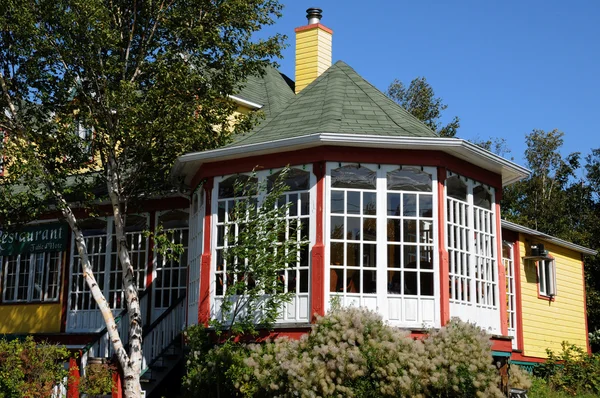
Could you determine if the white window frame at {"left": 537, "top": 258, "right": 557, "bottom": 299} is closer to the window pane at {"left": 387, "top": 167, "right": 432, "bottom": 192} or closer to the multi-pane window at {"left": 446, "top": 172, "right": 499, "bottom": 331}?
the multi-pane window at {"left": 446, "top": 172, "right": 499, "bottom": 331}

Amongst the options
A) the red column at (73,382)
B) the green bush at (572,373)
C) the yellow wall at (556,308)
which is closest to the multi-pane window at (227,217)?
the red column at (73,382)

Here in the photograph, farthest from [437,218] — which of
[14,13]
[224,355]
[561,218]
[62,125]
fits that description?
[561,218]

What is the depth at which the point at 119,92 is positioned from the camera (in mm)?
14266

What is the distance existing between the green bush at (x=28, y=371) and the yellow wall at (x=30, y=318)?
203 inches

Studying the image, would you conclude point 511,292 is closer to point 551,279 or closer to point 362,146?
point 551,279

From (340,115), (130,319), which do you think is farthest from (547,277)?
(130,319)

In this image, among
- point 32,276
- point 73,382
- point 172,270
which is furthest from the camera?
point 32,276

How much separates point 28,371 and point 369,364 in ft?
21.5

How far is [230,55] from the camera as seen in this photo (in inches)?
621

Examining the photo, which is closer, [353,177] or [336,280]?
[336,280]

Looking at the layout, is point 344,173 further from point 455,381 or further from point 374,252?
point 455,381

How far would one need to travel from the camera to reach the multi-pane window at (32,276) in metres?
19.9

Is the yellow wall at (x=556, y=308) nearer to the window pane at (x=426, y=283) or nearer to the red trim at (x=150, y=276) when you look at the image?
the window pane at (x=426, y=283)

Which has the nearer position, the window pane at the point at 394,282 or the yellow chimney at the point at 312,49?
the window pane at the point at 394,282
